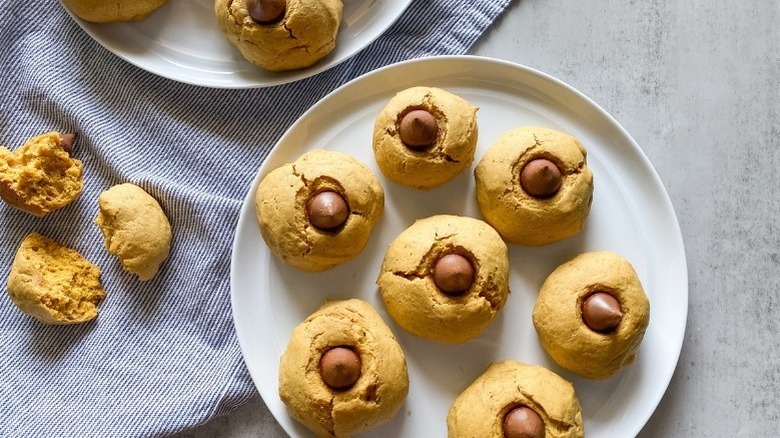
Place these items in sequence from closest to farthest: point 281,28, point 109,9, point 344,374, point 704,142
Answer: point 344,374 → point 281,28 → point 109,9 → point 704,142

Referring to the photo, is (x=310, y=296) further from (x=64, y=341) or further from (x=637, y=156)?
(x=637, y=156)

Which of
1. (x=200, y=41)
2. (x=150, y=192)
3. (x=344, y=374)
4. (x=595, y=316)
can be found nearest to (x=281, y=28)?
(x=200, y=41)

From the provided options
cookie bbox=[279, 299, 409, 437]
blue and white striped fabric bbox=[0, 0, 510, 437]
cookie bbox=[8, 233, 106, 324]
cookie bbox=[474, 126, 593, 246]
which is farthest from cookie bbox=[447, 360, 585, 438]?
cookie bbox=[8, 233, 106, 324]

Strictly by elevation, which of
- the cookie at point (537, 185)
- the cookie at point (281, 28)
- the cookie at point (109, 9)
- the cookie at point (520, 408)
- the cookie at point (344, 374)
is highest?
the cookie at point (537, 185)

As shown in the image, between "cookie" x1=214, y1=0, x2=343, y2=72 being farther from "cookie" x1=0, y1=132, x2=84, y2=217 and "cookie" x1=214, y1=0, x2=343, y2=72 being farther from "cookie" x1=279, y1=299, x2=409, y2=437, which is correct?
"cookie" x1=279, y1=299, x2=409, y2=437

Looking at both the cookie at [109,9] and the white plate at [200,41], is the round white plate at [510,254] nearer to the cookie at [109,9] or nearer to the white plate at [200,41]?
the white plate at [200,41]

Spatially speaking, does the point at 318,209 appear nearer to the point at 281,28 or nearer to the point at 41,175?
the point at 281,28

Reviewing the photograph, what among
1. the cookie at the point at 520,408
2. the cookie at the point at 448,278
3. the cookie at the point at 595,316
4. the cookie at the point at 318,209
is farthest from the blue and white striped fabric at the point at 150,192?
the cookie at the point at 595,316
